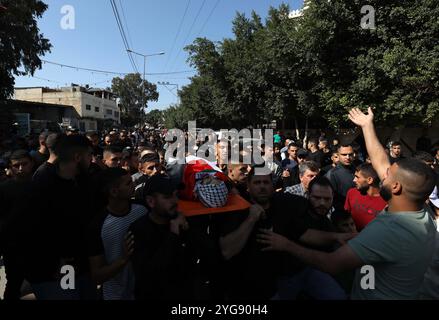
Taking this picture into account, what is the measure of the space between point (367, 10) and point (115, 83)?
66306mm

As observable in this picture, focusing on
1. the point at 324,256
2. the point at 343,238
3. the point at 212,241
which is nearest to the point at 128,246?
the point at 212,241

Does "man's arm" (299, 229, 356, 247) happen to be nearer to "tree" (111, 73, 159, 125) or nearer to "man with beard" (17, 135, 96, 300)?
"man with beard" (17, 135, 96, 300)

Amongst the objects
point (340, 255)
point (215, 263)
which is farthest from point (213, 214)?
point (340, 255)

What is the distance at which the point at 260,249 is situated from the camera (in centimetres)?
232

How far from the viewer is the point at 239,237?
2117 mm

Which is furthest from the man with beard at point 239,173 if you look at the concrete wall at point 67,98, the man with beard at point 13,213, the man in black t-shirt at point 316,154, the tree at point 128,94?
the tree at point 128,94

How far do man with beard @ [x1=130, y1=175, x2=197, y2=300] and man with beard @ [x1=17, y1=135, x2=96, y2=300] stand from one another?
65 cm

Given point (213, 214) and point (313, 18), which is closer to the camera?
point (213, 214)

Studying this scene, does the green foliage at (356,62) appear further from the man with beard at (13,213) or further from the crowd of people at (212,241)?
the man with beard at (13,213)

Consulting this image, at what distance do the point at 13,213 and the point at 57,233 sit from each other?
1.23 ft

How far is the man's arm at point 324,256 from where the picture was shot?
5.84 feet

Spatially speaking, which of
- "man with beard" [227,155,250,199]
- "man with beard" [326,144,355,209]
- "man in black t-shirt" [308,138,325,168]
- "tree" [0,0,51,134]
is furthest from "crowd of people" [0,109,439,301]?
"tree" [0,0,51,134]

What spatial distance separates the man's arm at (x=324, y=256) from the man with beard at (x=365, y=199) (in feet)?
5.69
